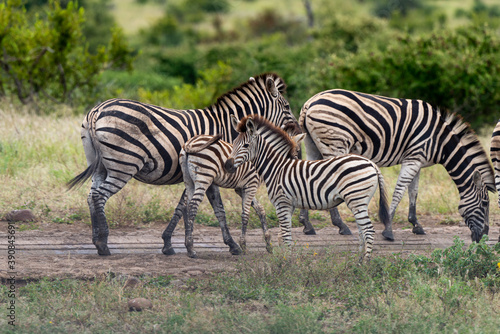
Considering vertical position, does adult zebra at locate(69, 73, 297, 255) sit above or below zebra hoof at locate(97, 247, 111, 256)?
above

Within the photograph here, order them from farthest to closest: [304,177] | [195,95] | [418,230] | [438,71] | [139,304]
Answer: [195,95], [438,71], [418,230], [304,177], [139,304]

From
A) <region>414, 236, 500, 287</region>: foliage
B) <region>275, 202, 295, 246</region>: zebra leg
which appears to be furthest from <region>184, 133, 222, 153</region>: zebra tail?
<region>414, 236, 500, 287</region>: foliage

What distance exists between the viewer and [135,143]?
6609mm

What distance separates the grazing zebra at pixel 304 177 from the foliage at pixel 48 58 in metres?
8.63

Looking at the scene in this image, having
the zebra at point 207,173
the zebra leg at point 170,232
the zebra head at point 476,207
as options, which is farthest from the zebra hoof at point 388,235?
the zebra leg at point 170,232

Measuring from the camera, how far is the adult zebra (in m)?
6.57

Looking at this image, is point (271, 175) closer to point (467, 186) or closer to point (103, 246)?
point (103, 246)

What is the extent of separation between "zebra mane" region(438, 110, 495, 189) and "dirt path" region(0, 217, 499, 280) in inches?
36.8

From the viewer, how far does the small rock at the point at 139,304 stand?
16.5 feet

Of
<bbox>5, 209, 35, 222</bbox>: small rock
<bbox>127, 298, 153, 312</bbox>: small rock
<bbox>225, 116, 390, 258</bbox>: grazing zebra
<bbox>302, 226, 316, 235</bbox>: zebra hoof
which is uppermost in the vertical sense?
<bbox>225, 116, 390, 258</bbox>: grazing zebra

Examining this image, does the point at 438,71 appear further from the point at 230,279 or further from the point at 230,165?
the point at 230,279

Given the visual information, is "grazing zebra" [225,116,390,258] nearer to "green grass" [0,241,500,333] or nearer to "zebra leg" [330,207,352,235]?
"green grass" [0,241,500,333]

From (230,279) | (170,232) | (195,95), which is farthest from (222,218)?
(195,95)

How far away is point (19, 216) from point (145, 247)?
2.07m
